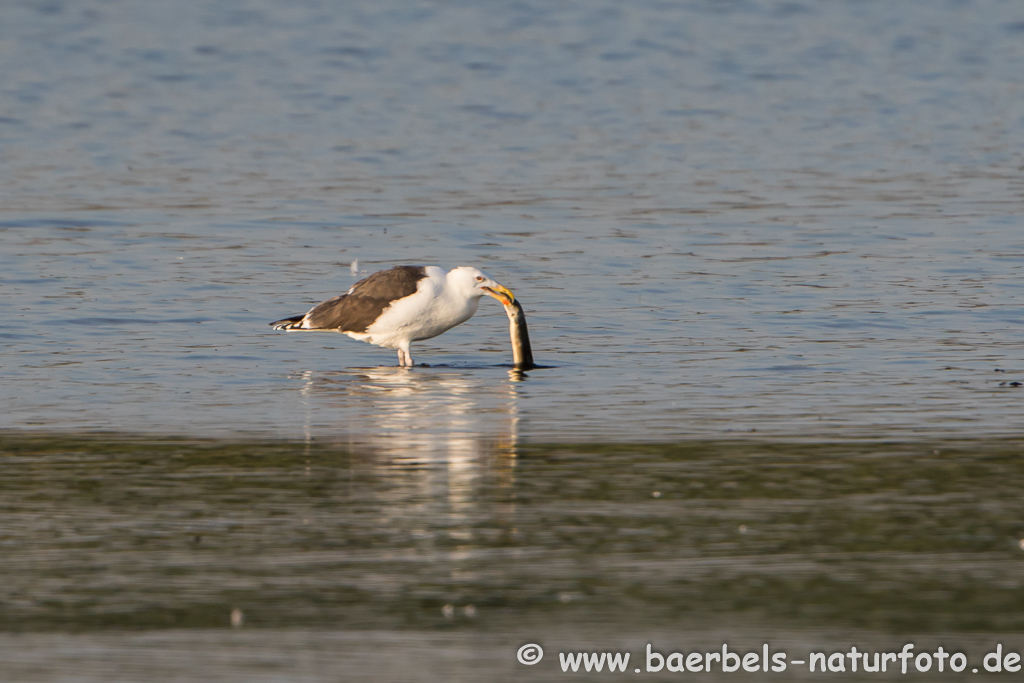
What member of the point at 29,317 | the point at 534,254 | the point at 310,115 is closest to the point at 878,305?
the point at 534,254

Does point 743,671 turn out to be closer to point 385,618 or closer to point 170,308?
point 385,618

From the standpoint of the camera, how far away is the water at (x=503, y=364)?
19.9 feet

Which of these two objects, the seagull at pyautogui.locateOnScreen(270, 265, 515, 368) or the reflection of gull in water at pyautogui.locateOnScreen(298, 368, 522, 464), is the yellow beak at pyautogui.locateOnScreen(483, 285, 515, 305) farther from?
the reflection of gull in water at pyautogui.locateOnScreen(298, 368, 522, 464)

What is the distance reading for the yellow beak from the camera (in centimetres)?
1173

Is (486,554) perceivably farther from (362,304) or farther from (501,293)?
(362,304)

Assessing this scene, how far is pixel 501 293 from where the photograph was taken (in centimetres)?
1192

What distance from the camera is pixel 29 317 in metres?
13.0

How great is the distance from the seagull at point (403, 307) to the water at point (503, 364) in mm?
232

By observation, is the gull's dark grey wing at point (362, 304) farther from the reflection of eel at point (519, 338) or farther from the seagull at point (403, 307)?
the reflection of eel at point (519, 338)

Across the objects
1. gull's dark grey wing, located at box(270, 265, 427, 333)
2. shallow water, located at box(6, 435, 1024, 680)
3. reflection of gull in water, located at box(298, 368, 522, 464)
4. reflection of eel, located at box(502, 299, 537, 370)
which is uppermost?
gull's dark grey wing, located at box(270, 265, 427, 333)

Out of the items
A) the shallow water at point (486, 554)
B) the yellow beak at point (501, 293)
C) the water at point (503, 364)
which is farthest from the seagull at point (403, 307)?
the shallow water at point (486, 554)

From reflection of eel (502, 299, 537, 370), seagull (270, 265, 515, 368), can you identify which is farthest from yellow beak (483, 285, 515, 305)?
reflection of eel (502, 299, 537, 370)

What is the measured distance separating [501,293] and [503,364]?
495 millimetres

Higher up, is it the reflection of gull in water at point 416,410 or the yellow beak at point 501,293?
the yellow beak at point 501,293
